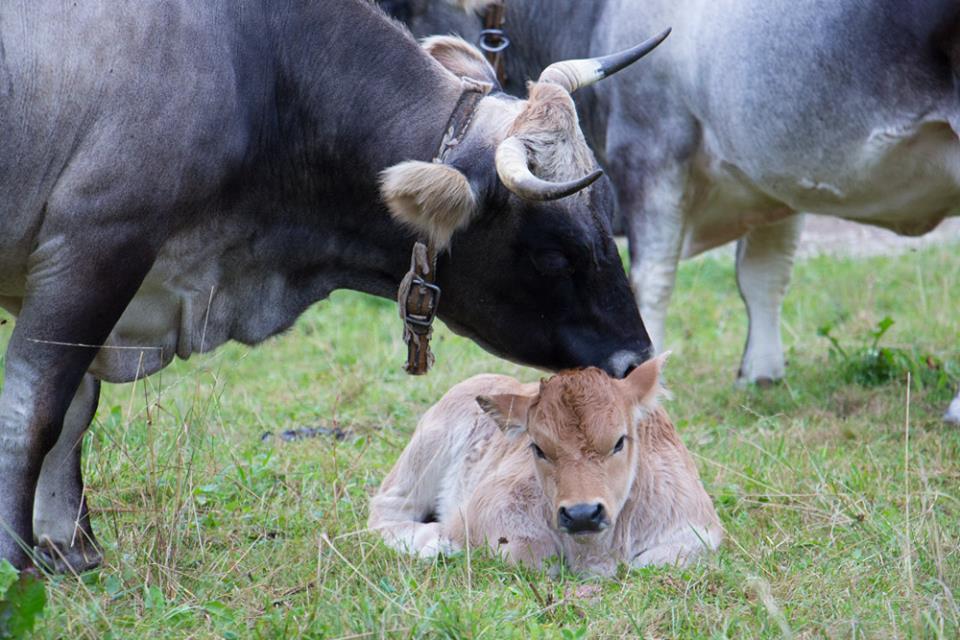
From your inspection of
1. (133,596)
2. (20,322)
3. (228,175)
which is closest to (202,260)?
(228,175)

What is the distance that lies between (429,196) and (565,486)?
3.33 feet

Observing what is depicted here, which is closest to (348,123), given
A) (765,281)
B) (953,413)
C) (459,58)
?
Answer: (459,58)

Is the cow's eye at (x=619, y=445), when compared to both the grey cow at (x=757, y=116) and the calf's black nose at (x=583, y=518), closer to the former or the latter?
the calf's black nose at (x=583, y=518)

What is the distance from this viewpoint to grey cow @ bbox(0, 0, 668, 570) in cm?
401

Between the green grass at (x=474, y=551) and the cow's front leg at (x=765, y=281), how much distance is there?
0.23m

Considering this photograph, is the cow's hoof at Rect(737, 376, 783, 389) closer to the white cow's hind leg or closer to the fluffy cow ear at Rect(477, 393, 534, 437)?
the white cow's hind leg

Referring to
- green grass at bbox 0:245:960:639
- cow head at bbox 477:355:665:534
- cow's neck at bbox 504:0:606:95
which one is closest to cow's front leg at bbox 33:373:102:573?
green grass at bbox 0:245:960:639

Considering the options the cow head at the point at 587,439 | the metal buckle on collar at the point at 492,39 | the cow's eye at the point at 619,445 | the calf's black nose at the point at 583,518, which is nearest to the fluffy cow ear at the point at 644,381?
the cow head at the point at 587,439

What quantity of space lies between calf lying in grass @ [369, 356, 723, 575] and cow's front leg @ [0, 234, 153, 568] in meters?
1.31

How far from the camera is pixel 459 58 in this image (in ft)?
16.5

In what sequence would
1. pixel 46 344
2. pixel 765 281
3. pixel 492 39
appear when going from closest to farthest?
1. pixel 46 344
2. pixel 492 39
3. pixel 765 281

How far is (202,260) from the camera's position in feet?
14.5

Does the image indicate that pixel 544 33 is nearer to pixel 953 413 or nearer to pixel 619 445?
pixel 953 413

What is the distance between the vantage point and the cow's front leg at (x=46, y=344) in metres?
3.99
